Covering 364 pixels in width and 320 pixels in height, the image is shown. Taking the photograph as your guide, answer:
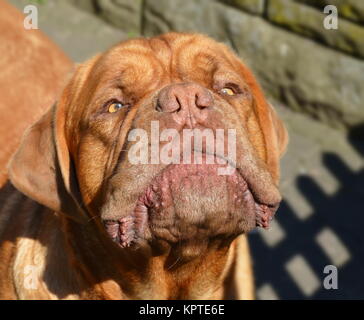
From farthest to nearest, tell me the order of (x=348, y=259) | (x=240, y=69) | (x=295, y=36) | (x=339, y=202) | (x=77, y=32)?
(x=77, y=32) < (x=295, y=36) < (x=339, y=202) < (x=348, y=259) < (x=240, y=69)

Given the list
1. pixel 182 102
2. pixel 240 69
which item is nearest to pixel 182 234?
pixel 182 102

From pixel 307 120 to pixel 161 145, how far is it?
3518 mm

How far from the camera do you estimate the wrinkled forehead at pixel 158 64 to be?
3.16 m

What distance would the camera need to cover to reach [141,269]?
3207mm

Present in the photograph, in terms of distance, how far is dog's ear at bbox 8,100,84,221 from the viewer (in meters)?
3.25

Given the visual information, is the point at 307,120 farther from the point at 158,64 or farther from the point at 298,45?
the point at 158,64

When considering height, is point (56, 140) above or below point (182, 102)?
below

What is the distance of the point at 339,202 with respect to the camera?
5.46m

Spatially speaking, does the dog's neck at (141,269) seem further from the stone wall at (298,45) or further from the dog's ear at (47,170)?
the stone wall at (298,45)

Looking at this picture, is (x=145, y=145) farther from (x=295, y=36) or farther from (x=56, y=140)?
(x=295, y=36)

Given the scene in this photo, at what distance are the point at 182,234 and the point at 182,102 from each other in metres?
0.51
